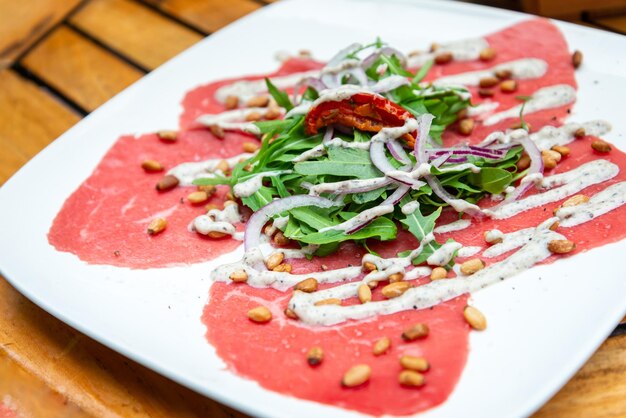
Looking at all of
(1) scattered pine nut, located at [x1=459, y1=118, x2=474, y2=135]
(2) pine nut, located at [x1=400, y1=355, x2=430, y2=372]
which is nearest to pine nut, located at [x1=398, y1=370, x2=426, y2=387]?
(2) pine nut, located at [x1=400, y1=355, x2=430, y2=372]

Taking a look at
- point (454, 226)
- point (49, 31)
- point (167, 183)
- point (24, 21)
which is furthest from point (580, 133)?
point (24, 21)

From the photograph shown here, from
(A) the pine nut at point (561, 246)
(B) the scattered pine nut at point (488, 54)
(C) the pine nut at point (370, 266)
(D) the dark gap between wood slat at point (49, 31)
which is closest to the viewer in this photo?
(A) the pine nut at point (561, 246)

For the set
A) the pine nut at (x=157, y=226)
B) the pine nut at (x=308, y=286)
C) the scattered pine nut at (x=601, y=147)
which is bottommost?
the pine nut at (x=157, y=226)

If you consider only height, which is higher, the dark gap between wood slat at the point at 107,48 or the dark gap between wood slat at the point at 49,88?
the dark gap between wood slat at the point at 107,48

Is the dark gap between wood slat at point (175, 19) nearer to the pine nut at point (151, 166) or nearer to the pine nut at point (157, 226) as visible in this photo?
the pine nut at point (151, 166)

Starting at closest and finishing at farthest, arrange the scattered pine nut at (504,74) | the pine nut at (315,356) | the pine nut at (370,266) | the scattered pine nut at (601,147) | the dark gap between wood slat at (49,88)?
1. the pine nut at (315,356)
2. the pine nut at (370,266)
3. the scattered pine nut at (601,147)
4. the scattered pine nut at (504,74)
5. the dark gap between wood slat at (49,88)

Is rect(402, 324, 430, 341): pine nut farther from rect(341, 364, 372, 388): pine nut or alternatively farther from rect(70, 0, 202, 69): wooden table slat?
rect(70, 0, 202, 69): wooden table slat

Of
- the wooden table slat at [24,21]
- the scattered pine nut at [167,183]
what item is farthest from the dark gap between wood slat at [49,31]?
the scattered pine nut at [167,183]

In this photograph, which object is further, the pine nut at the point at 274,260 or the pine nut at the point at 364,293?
the pine nut at the point at 274,260
